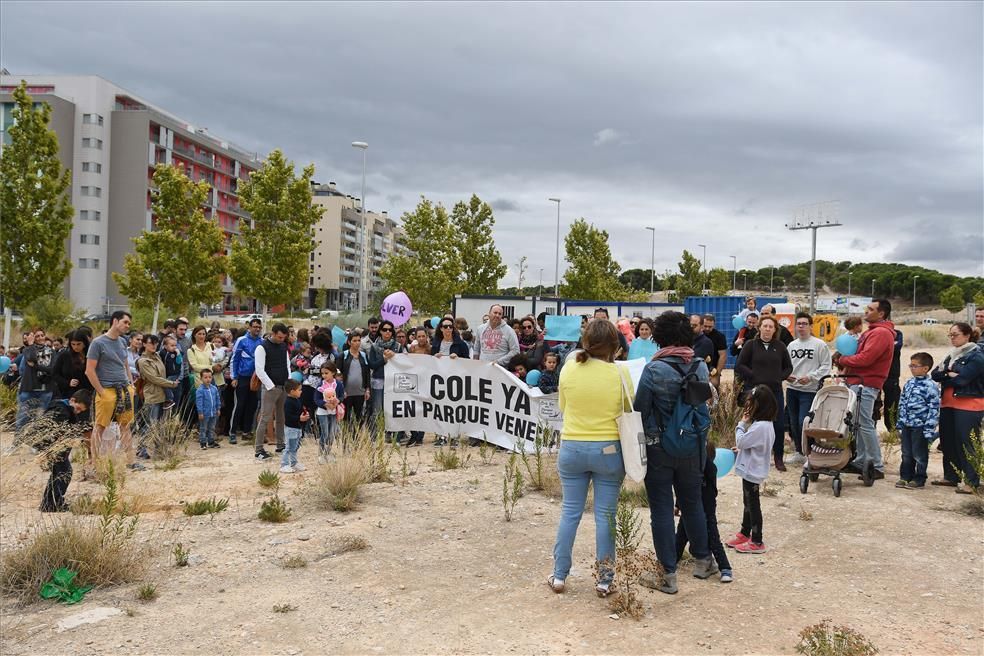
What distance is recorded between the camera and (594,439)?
501 centimetres

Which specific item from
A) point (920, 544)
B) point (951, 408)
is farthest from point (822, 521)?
point (951, 408)

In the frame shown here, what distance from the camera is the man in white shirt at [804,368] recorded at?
9180 mm

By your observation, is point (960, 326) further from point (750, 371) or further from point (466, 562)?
point (466, 562)

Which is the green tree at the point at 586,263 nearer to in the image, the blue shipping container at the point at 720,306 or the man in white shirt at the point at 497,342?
the blue shipping container at the point at 720,306

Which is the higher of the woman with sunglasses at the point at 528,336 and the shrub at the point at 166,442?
the woman with sunglasses at the point at 528,336

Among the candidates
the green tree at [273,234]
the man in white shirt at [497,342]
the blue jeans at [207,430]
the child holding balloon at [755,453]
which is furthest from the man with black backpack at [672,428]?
the green tree at [273,234]

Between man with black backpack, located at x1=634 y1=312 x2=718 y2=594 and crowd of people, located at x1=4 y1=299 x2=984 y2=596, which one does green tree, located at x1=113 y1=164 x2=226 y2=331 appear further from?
man with black backpack, located at x1=634 y1=312 x2=718 y2=594

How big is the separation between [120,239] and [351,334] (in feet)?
223

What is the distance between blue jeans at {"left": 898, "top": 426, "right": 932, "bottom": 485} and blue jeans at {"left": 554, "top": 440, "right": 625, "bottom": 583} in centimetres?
520

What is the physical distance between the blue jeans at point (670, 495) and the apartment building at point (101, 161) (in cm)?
6534

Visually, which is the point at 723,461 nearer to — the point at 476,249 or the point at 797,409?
the point at 797,409

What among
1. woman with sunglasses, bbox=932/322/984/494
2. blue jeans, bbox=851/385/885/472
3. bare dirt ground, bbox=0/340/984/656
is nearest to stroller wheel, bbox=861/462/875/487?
blue jeans, bbox=851/385/885/472

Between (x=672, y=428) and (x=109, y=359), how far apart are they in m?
6.67

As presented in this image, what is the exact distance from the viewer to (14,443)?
21.8 ft
